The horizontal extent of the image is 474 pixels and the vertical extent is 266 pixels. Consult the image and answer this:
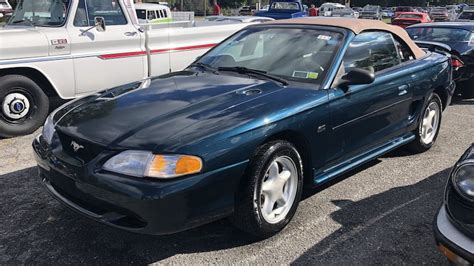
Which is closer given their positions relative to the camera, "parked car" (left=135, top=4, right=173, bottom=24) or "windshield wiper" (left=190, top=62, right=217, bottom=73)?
"windshield wiper" (left=190, top=62, right=217, bottom=73)

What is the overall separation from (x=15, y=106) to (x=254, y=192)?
13.1 ft

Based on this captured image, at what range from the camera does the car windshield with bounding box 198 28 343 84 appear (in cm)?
390

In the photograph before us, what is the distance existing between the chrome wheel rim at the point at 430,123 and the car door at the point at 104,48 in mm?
3896

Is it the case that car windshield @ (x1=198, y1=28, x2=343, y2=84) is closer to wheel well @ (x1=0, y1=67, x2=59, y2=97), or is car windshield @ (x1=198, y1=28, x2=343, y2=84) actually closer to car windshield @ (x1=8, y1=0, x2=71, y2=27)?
wheel well @ (x1=0, y1=67, x2=59, y2=97)

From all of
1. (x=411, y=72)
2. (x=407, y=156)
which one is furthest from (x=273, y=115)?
(x=407, y=156)

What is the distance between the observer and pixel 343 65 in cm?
394

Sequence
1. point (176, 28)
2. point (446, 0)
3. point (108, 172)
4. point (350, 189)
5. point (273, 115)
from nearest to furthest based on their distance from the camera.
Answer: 1. point (108, 172)
2. point (273, 115)
3. point (350, 189)
4. point (176, 28)
5. point (446, 0)

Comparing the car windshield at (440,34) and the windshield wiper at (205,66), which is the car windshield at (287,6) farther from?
the windshield wiper at (205,66)

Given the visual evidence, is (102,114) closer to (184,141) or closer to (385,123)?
(184,141)

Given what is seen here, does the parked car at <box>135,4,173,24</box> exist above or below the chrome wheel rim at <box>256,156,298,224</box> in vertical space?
above

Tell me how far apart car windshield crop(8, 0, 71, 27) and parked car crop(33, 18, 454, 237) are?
2674 millimetres

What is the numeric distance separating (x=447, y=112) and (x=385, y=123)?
12.5 feet

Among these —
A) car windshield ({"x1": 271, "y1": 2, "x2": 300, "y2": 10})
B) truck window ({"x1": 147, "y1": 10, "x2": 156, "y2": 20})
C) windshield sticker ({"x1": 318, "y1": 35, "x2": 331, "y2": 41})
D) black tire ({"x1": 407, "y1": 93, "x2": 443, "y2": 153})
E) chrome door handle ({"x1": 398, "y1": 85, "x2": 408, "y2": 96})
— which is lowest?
black tire ({"x1": 407, "y1": 93, "x2": 443, "y2": 153})

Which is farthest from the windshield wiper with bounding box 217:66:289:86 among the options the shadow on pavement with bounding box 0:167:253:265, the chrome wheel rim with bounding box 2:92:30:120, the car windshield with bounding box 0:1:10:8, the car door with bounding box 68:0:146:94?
the car windshield with bounding box 0:1:10:8
